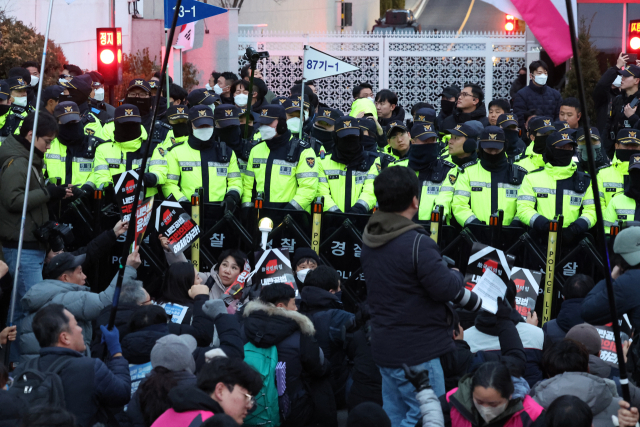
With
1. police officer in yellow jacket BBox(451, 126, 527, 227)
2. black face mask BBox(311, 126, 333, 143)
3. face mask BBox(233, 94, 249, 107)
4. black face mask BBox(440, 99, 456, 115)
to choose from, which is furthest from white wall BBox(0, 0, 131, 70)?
police officer in yellow jacket BBox(451, 126, 527, 227)

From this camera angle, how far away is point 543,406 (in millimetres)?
5285

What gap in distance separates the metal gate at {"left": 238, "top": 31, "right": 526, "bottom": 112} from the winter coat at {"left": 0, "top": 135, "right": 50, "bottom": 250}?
12.1m

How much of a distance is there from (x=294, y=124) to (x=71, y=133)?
2.92 m

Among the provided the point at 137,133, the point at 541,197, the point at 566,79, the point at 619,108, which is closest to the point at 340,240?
the point at 541,197

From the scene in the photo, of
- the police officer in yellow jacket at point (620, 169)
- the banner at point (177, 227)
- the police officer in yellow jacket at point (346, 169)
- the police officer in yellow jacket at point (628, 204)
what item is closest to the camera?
the banner at point (177, 227)

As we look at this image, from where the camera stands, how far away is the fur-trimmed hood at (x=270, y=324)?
239 inches

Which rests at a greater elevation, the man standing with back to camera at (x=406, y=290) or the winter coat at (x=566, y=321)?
the man standing with back to camera at (x=406, y=290)

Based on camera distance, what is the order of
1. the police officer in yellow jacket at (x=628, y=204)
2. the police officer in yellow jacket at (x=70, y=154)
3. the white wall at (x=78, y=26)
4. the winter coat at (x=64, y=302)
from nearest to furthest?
1. the winter coat at (x=64, y=302)
2. the police officer in yellow jacket at (x=628, y=204)
3. the police officer in yellow jacket at (x=70, y=154)
4. the white wall at (x=78, y=26)

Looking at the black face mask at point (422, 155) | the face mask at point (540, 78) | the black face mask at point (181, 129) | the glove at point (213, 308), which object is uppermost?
the face mask at point (540, 78)

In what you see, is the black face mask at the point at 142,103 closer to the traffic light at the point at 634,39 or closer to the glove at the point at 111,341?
the glove at the point at 111,341

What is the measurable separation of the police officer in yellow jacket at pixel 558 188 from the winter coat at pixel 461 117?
3.76 metres

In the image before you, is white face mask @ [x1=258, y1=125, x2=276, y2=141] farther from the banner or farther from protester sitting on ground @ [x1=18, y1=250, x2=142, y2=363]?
protester sitting on ground @ [x1=18, y1=250, x2=142, y2=363]

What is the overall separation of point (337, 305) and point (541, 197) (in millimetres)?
3414

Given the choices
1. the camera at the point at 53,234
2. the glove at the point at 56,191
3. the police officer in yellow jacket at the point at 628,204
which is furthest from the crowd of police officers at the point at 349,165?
the camera at the point at 53,234
